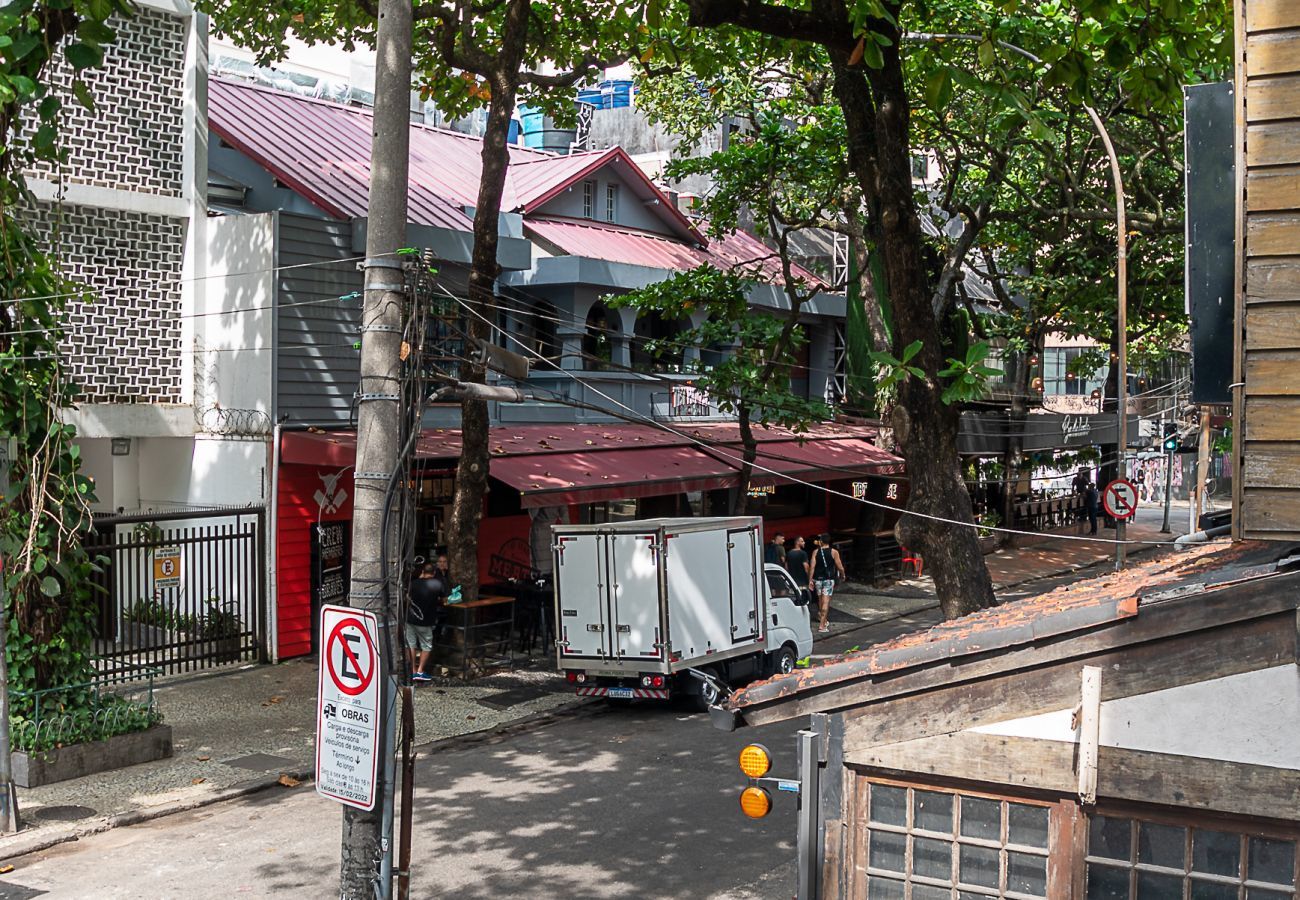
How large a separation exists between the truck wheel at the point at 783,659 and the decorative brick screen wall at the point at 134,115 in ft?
37.1

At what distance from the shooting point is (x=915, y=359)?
13.3m

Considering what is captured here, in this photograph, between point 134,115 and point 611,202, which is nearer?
point 134,115

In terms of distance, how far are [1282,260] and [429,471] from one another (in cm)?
1701

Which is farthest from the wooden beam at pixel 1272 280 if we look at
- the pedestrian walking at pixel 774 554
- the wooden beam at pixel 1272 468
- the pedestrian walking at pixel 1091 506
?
the pedestrian walking at pixel 1091 506

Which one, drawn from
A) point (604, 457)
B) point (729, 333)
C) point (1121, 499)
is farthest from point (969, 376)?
point (1121, 499)

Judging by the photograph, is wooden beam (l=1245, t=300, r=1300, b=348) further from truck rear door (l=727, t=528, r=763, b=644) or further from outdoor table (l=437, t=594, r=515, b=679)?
outdoor table (l=437, t=594, r=515, b=679)

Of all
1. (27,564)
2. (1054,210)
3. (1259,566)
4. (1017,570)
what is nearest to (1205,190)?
(1259,566)

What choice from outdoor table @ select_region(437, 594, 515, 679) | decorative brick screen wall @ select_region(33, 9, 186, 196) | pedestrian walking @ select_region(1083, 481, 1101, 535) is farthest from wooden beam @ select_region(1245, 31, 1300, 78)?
pedestrian walking @ select_region(1083, 481, 1101, 535)

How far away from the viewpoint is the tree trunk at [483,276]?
1786 centimetres

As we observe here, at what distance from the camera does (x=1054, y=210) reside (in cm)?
2380

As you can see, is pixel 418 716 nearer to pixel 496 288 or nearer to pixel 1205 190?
pixel 496 288

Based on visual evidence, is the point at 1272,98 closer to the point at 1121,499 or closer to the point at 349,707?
the point at 349,707

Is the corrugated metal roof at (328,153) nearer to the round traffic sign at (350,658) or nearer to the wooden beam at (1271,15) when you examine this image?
the round traffic sign at (350,658)

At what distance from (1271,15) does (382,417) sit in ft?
16.5
